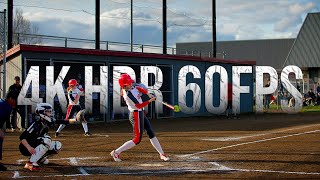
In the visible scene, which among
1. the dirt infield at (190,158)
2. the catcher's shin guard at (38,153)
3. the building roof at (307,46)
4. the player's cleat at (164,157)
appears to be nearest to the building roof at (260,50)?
the building roof at (307,46)

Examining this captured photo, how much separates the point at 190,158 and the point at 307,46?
4371 cm

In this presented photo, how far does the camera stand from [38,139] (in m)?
9.74

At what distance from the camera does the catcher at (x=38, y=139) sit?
31.3 ft

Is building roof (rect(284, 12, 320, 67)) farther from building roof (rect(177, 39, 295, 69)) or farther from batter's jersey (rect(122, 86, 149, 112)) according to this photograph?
batter's jersey (rect(122, 86, 149, 112))

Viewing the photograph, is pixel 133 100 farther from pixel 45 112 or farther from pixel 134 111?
pixel 45 112

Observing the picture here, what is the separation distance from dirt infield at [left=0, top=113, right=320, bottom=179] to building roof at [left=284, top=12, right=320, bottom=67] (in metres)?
36.3

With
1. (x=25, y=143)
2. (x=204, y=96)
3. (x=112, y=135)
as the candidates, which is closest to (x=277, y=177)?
(x=25, y=143)

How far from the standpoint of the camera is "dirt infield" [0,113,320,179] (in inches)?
353

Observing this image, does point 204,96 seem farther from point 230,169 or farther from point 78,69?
point 230,169

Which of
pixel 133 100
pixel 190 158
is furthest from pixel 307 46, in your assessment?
pixel 133 100

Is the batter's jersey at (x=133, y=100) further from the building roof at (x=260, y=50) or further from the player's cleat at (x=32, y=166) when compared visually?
the building roof at (x=260, y=50)

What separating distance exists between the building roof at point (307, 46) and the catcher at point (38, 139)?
44.4m

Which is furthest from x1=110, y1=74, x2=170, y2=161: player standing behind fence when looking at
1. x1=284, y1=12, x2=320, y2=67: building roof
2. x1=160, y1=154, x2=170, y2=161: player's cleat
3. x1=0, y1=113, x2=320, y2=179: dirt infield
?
x1=284, y1=12, x2=320, y2=67: building roof

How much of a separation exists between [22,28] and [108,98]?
25189 millimetres
